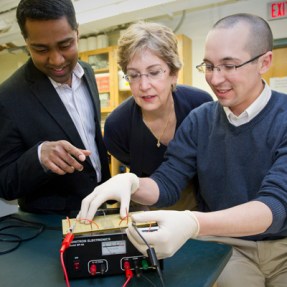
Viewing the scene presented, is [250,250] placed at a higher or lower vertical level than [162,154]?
lower

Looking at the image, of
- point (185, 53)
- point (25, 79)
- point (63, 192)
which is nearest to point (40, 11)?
point (25, 79)

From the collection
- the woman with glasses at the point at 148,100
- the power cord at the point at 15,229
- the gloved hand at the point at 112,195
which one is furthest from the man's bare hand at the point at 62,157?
the woman with glasses at the point at 148,100

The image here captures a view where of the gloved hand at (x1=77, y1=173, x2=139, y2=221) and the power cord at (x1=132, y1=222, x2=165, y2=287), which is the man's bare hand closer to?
the gloved hand at (x1=77, y1=173, x2=139, y2=221)

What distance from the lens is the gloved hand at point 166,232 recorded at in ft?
2.33

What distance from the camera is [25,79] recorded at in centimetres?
134

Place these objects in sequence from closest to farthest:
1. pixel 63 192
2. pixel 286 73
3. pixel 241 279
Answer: pixel 241 279, pixel 63 192, pixel 286 73

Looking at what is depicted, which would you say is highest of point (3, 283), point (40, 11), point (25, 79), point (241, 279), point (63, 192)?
point (40, 11)

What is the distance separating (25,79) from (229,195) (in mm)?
1003

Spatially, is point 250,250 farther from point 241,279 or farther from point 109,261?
point 109,261

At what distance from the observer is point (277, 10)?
2.99 m

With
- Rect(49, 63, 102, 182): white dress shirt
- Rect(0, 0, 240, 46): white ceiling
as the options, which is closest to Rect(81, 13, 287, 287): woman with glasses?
Rect(49, 63, 102, 182): white dress shirt

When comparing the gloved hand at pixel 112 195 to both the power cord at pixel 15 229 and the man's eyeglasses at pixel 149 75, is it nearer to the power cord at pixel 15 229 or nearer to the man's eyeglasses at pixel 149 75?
the power cord at pixel 15 229

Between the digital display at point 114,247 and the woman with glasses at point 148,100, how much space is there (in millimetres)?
757

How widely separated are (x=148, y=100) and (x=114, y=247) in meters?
0.79
